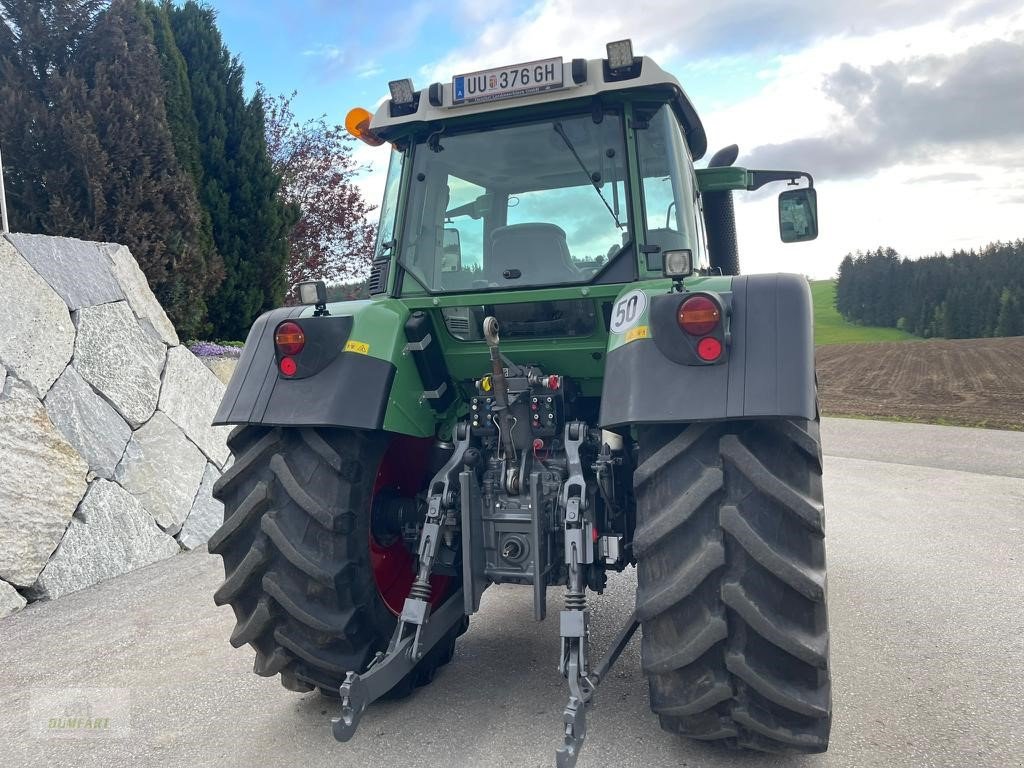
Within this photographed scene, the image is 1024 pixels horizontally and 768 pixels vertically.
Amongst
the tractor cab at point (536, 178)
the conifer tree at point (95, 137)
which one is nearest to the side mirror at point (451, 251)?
the tractor cab at point (536, 178)

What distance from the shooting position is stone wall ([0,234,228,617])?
5172 millimetres

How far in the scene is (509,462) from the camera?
3.27m

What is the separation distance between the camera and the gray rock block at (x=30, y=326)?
5391 mm

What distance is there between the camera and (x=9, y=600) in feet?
16.0

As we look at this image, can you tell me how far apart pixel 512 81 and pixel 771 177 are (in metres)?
2.19

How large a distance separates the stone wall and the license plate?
3.68m

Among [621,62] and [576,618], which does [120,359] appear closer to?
[621,62]

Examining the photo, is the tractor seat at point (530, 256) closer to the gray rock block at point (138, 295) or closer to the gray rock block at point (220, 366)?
the gray rock block at point (138, 295)

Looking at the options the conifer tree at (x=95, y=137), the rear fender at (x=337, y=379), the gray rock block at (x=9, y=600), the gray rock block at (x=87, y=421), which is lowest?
the gray rock block at (x=9, y=600)

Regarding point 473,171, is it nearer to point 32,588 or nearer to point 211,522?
point 32,588

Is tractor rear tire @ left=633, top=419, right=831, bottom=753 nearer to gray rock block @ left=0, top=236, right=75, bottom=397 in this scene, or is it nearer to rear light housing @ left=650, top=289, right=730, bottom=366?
rear light housing @ left=650, top=289, right=730, bottom=366

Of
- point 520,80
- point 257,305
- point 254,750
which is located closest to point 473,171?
point 520,80

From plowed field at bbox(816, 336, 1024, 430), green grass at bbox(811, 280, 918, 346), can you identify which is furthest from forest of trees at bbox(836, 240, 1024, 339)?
plowed field at bbox(816, 336, 1024, 430)

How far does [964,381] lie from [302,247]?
1789 centimetres
